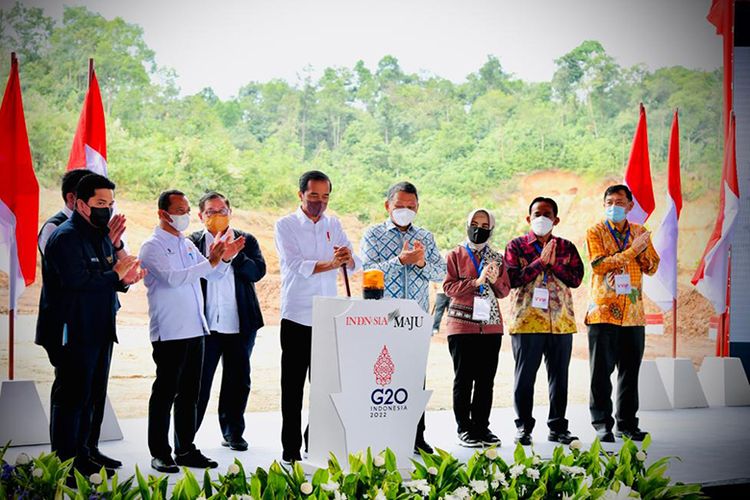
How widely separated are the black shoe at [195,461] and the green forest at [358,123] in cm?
733

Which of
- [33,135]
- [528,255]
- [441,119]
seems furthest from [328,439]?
[441,119]

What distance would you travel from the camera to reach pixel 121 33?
11.0m

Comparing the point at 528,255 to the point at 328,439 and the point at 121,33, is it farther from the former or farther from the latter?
the point at 121,33

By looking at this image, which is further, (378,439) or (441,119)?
(441,119)

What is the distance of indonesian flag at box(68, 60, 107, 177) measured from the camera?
5.09 meters

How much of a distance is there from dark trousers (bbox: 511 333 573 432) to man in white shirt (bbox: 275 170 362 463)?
1.14 m

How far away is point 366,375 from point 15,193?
2.42 metres

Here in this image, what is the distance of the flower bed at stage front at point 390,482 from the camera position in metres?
2.67

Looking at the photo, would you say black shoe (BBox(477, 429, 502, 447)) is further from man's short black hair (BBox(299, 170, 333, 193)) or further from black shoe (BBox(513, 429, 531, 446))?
man's short black hair (BBox(299, 170, 333, 193))

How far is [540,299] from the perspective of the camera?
4887mm

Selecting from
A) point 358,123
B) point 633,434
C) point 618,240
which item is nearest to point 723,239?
point 618,240

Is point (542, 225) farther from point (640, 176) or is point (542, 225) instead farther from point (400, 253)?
point (640, 176)

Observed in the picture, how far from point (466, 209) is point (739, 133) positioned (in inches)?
226

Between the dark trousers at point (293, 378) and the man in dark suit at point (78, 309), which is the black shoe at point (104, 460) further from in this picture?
the dark trousers at point (293, 378)
